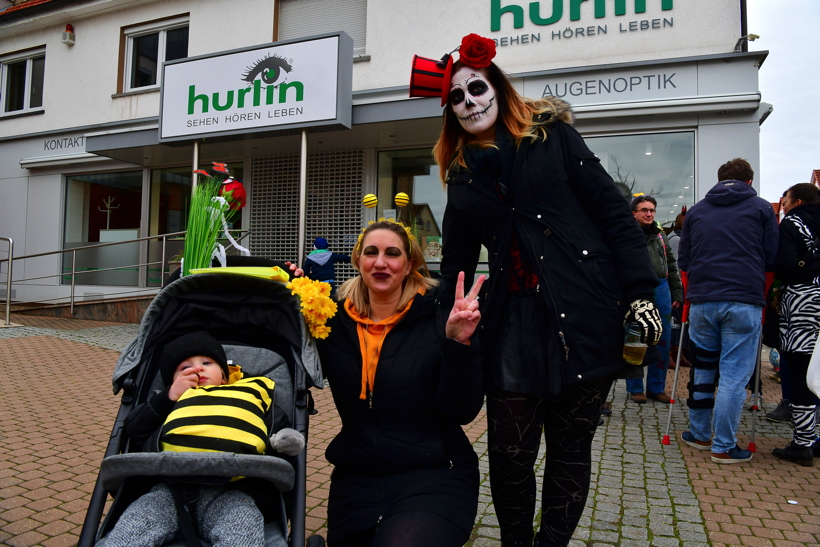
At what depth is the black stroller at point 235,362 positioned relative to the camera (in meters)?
1.73

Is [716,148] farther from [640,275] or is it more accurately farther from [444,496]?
[444,496]

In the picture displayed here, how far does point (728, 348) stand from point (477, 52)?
2.94m

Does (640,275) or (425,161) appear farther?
(425,161)

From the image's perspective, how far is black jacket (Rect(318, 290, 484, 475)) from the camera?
207 cm

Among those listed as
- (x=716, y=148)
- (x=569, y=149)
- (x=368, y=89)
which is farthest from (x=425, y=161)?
(x=569, y=149)

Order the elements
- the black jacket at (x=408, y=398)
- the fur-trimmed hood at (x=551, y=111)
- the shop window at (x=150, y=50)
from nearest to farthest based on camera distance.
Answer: the black jacket at (x=408, y=398) < the fur-trimmed hood at (x=551, y=111) < the shop window at (x=150, y=50)

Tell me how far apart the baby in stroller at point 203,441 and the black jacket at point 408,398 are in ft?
0.98

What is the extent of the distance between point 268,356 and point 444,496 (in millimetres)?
1022

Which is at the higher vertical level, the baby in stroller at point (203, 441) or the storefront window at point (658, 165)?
the storefront window at point (658, 165)

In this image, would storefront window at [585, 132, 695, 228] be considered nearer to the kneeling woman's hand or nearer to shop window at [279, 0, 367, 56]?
shop window at [279, 0, 367, 56]

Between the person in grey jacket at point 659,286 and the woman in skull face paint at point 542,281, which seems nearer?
the woman in skull face paint at point 542,281

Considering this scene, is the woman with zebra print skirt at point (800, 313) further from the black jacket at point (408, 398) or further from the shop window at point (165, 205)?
the shop window at point (165, 205)

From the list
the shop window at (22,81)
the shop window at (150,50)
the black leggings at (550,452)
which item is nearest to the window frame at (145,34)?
the shop window at (150,50)

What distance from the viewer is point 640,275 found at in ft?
6.56
